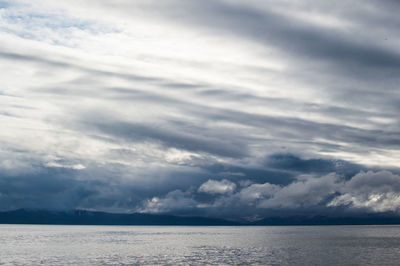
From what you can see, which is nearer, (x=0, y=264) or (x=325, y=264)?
(x=0, y=264)

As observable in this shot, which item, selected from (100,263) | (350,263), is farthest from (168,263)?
(350,263)

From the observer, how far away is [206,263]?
5935 inches

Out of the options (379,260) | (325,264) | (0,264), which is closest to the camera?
(0,264)

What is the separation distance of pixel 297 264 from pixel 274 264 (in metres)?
8.58

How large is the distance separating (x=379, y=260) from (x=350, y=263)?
1826 cm

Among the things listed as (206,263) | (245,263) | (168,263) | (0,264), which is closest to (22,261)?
(0,264)

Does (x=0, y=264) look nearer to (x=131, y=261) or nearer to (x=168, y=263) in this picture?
(x=131, y=261)

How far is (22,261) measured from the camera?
158375mm

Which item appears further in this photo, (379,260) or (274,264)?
(379,260)

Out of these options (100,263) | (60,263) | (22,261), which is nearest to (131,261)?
(100,263)

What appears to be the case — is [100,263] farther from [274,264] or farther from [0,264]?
[274,264]

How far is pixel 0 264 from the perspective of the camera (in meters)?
147

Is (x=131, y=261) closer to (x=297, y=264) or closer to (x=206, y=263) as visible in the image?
(x=206, y=263)

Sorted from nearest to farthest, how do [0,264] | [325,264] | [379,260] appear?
1. [0,264]
2. [325,264]
3. [379,260]
